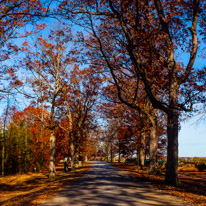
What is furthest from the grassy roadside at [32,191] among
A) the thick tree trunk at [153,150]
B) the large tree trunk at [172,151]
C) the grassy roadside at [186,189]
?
the thick tree trunk at [153,150]

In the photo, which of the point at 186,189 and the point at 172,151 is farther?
the point at 172,151

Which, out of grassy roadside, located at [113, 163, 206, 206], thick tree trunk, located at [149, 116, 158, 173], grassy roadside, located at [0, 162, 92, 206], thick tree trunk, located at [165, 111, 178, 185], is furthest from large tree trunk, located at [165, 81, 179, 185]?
thick tree trunk, located at [149, 116, 158, 173]

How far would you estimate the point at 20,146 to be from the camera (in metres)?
29.9

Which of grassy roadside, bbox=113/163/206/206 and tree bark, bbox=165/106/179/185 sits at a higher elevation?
tree bark, bbox=165/106/179/185

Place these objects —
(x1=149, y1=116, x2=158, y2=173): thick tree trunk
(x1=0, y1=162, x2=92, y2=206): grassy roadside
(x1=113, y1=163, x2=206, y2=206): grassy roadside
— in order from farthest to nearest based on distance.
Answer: (x1=149, y1=116, x2=158, y2=173): thick tree trunk, (x1=0, y1=162, x2=92, y2=206): grassy roadside, (x1=113, y1=163, x2=206, y2=206): grassy roadside

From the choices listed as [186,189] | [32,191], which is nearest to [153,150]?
[186,189]

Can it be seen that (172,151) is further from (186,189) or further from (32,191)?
(32,191)

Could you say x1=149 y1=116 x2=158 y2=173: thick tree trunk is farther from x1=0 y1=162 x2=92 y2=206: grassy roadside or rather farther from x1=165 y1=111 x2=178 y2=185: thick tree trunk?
x1=165 y1=111 x2=178 y2=185: thick tree trunk

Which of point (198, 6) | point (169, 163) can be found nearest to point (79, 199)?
point (169, 163)

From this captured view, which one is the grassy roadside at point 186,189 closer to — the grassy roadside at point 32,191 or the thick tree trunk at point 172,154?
the thick tree trunk at point 172,154

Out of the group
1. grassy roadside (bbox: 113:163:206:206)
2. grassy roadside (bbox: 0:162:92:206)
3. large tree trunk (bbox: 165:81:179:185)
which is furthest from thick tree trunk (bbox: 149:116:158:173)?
large tree trunk (bbox: 165:81:179:185)

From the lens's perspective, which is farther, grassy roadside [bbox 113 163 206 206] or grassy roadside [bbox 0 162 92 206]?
grassy roadside [bbox 0 162 92 206]

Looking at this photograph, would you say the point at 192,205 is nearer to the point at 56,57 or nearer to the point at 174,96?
the point at 174,96

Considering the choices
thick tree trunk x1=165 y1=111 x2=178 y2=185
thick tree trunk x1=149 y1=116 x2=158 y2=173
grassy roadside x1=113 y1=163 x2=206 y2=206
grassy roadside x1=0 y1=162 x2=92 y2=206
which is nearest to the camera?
grassy roadside x1=113 y1=163 x2=206 y2=206
